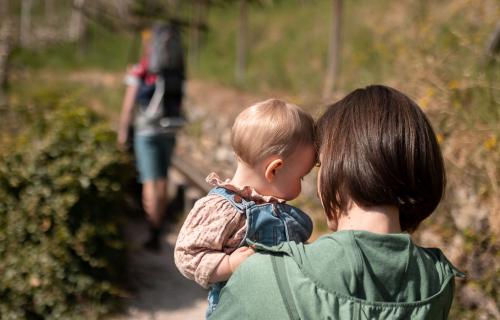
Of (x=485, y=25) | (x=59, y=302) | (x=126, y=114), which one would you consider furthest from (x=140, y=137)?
(x=485, y=25)

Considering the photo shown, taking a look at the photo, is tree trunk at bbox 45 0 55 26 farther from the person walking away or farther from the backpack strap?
the backpack strap

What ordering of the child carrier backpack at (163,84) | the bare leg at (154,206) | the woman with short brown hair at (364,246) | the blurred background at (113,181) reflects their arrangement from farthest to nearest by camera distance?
the bare leg at (154,206) < the child carrier backpack at (163,84) < the blurred background at (113,181) < the woman with short brown hair at (364,246)

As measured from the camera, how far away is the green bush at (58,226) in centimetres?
390

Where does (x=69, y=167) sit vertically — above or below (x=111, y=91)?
above

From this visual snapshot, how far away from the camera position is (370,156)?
1517 millimetres

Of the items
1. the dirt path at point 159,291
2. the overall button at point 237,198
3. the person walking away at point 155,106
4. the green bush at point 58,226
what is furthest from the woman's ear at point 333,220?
the person walking away at point 155,106

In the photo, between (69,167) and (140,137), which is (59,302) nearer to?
(69,167)

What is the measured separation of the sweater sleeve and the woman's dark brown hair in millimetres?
315

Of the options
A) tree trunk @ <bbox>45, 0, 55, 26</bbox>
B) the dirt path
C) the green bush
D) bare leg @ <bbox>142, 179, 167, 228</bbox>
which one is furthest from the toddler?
tree trunk @ <bbox>45, 0, 55, 26</bbox>

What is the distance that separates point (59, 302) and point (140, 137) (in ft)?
5.70

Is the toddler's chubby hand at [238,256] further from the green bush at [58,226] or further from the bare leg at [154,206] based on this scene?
the bare leg at [154,206]

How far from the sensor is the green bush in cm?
390

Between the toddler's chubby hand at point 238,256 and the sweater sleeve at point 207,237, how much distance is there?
3 centimetres

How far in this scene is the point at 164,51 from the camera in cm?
535
